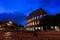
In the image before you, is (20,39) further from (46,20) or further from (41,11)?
(41,11)

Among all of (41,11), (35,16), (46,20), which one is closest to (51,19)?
(46,20)

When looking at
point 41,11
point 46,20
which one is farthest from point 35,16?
point 46,20

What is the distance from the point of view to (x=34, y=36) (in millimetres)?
7199

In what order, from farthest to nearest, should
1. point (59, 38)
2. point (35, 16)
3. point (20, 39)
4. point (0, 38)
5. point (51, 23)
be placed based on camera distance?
point (35, 16) < point (51, 23) < point (0, 38) < point (20, 39) < point (59, 38)

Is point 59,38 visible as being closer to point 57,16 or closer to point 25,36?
point 25,36

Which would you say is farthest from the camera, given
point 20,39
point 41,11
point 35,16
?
point 35,16

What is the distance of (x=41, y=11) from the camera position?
59.5m

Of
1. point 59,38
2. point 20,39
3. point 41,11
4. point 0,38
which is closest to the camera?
point 59,38

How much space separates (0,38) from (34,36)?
5.73 feet

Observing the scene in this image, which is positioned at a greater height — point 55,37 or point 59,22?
point 59,22

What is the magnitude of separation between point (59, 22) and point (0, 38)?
30263 mm

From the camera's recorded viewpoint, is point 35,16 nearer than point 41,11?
No

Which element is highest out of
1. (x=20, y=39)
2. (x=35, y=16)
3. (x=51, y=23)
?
(x=35, y=16)

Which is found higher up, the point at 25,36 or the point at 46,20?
the point at 46,20
